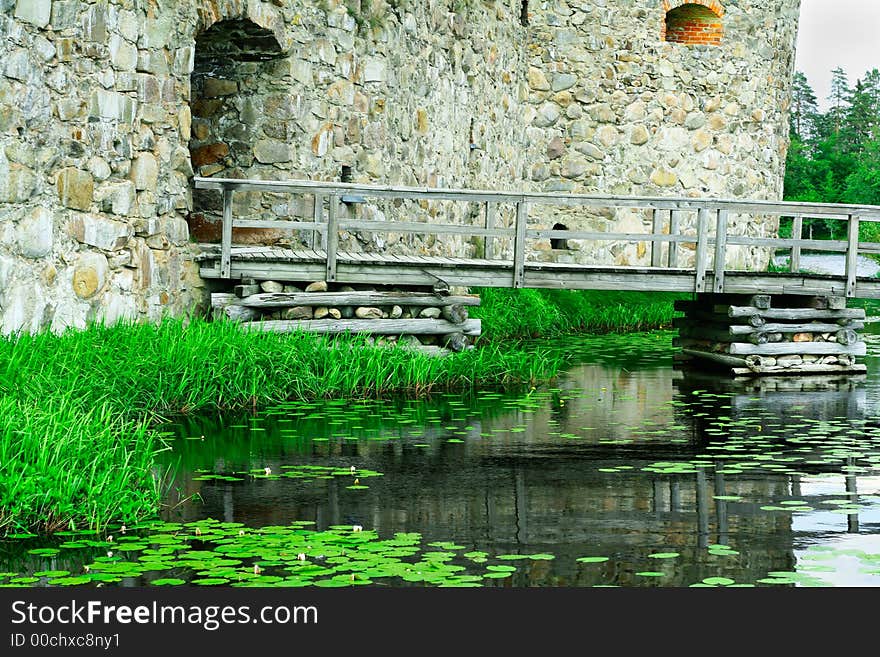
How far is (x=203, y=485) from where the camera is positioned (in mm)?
7109

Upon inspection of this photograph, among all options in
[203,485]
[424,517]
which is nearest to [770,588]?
[424,517]

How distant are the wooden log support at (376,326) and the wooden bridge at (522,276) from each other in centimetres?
1

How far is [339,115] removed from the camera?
43.9 ft

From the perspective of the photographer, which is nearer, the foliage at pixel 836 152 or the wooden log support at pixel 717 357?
the wooden log support at pixel 717 357

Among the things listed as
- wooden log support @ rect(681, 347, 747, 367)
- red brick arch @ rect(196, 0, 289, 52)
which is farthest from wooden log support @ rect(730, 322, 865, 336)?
red brick arch @ rect(196, 0, 289, 52)

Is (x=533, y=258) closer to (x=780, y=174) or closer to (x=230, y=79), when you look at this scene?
(x=780, y=174)

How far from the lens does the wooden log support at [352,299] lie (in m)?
11.7

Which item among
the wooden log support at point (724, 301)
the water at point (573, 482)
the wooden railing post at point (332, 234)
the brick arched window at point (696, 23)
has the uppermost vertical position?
the brick arched window at point (696, 23)

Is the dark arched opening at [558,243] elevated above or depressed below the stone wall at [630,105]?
below

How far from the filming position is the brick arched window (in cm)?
2061

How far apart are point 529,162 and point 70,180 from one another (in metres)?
11.2

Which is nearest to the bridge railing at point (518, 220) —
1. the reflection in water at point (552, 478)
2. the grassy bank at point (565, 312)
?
the reflection in water at point (552, 478)

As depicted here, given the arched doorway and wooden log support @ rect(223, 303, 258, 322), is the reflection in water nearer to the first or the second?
wooden log support @ rect(223, 303, 258, 322)

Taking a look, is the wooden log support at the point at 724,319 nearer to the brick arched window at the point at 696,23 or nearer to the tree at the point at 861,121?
the brick arched window at the point at 696,23
